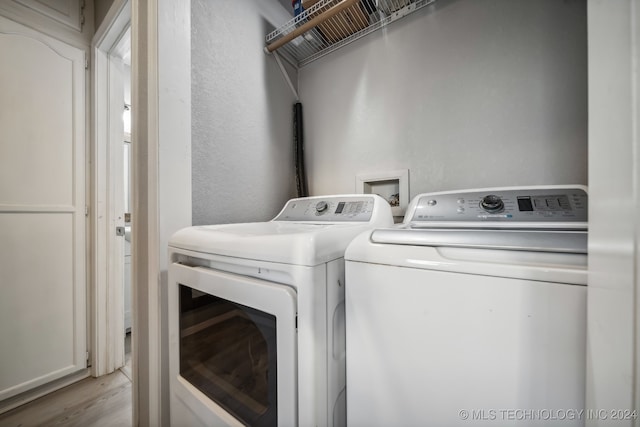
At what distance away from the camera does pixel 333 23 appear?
4.20 feet

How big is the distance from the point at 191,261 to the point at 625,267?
3.16 ft

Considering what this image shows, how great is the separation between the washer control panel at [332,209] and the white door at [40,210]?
1.35m

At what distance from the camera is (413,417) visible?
469 millimetres

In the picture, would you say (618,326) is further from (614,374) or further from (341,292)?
(341,292)

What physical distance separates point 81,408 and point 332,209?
1.71 m

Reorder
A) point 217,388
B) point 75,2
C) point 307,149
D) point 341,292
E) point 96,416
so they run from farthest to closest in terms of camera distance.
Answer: point 307,149
point 75,2
point 96,416
point 217,388
point 341,292

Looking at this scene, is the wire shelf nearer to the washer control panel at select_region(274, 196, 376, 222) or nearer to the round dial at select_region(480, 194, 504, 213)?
the washer control panel at select_region(274, 196, 376, 222)

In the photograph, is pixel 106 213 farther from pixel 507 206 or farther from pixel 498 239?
pixel 507 206

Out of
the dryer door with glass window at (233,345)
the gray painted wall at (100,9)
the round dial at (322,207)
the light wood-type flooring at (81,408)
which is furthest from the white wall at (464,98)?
the light wood-type flooring at (81,408)

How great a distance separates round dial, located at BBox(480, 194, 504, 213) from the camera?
78cm

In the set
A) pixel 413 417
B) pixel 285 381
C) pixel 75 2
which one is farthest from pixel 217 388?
pixel 75 2

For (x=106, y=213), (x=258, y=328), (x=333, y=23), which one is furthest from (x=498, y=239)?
(x=106, y=213)

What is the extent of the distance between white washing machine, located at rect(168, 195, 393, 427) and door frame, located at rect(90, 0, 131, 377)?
1047mm

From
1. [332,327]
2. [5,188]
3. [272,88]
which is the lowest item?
[332,327]
